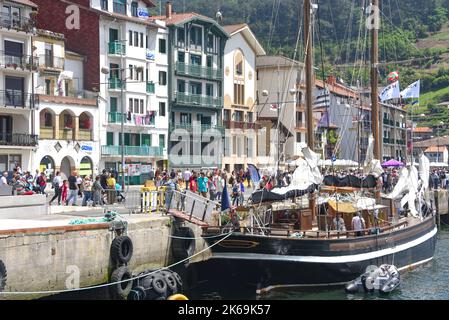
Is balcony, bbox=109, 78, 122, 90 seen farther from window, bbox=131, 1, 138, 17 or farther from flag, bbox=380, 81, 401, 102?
flag, bbox=380, 81, 401, 102

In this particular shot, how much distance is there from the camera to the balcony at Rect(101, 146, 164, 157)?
5388cm

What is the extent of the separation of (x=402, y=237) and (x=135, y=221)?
1176 centimetres

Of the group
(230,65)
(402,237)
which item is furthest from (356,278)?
(230,65)

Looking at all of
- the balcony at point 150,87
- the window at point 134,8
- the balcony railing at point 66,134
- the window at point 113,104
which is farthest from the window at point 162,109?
the balcony railing at point 66,134

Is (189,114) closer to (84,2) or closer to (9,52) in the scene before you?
(84,2)

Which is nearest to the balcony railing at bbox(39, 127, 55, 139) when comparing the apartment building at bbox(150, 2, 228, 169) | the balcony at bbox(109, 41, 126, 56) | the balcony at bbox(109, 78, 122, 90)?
the balcony at bbox(109, 78, 122, 90)

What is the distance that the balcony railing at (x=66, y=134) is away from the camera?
50.4 metres

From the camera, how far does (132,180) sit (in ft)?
180

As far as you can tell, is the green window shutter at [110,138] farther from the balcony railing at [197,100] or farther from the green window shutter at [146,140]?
the balcony railing at [197,100]

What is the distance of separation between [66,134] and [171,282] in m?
29.9

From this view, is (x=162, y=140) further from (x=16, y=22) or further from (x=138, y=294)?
(x=138, y=294)

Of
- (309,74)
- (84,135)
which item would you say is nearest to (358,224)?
(309,74)

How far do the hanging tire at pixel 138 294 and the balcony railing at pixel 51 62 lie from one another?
1202 inches

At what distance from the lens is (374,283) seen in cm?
2603
